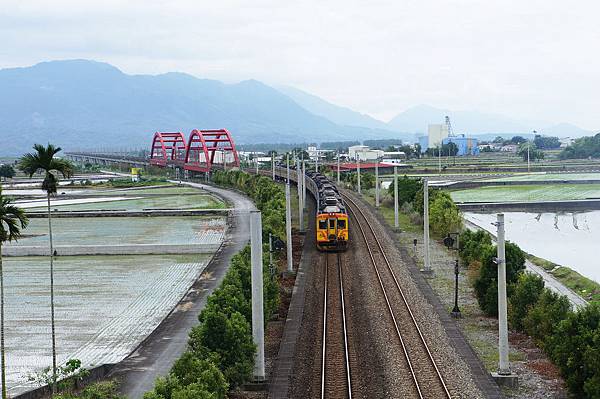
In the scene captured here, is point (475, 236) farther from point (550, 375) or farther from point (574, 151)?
point (574, 151)

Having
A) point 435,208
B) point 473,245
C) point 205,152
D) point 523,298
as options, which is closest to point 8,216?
point 523,298

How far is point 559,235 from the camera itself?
168ft

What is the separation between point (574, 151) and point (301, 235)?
11769 centimetres

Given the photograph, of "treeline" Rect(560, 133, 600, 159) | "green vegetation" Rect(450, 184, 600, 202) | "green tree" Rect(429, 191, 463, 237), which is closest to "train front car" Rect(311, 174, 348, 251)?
"green tree" Rect(429, 191, 463, 237)

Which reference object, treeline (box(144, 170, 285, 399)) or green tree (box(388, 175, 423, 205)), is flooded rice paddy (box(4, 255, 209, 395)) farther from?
green tree (box(388, 175, 423, 205))

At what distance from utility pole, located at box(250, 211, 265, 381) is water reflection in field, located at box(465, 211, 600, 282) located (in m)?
21.3

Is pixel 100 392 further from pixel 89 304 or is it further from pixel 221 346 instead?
pixel 89 304

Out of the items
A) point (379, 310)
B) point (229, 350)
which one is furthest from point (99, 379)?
point (379, 310)

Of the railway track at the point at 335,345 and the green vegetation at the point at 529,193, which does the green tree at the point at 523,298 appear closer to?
the railway track at the point at 335,345

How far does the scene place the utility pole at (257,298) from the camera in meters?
17.9

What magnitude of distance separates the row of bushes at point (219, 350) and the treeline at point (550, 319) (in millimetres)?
6579

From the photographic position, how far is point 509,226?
5528 cm

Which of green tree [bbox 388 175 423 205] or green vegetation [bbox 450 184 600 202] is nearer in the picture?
green tree [bbox 388 175 423 205]

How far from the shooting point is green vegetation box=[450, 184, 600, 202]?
7056 centimetres
